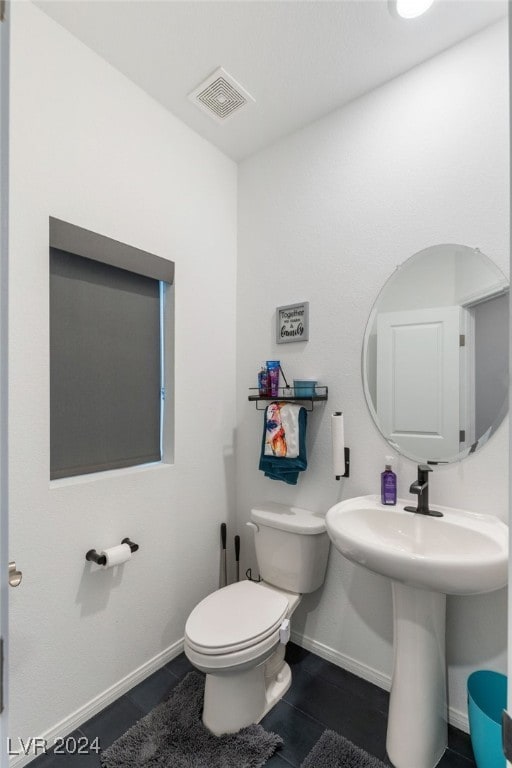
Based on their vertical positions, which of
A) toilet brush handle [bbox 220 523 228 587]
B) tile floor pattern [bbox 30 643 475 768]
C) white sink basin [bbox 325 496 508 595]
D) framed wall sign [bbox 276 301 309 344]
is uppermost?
framed wall sign [bbox 276 301 309 344]

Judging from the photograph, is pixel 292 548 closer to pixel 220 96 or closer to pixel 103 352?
pixel 103 352

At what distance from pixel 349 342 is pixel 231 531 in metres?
1.31

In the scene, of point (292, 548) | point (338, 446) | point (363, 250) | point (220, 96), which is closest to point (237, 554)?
point (292, 548)

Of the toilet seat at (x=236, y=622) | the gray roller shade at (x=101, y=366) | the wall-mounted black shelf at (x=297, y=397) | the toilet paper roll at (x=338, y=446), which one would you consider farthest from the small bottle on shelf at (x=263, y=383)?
the toilet seat at (x=236, y=622)

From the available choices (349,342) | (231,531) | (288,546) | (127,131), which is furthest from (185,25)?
A: (231,531)

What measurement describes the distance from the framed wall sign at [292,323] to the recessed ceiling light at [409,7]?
1129mm

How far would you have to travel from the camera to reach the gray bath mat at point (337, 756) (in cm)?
132

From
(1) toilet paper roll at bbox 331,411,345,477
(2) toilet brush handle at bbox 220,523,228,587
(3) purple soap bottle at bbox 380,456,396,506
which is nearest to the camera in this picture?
(3) purple soap bottle at bbox 380,456,396,506

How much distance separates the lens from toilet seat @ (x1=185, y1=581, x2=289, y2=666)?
136cm

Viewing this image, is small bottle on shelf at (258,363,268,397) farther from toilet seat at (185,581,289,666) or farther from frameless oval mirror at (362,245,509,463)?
toilet seat at (185,581,289,666)

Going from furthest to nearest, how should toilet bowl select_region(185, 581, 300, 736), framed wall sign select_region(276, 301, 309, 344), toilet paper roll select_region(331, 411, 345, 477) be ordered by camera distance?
framed wall sign select_region(276, 301, 309, 344) → toilet paper roll select_region(331, 411, 345, 477) → toilet bowl select_region(185, 581, 300, 736)

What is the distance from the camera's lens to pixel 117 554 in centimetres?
153

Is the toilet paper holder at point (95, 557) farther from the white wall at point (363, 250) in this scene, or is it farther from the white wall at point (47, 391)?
the white wall at point (363, 250)

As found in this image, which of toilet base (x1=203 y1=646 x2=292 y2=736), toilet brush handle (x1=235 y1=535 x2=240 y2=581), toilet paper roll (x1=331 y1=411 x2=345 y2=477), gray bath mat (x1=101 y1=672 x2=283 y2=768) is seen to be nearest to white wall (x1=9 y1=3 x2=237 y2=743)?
toilet brush handle (x1=235 y1=535 x2=240 y2=581)
